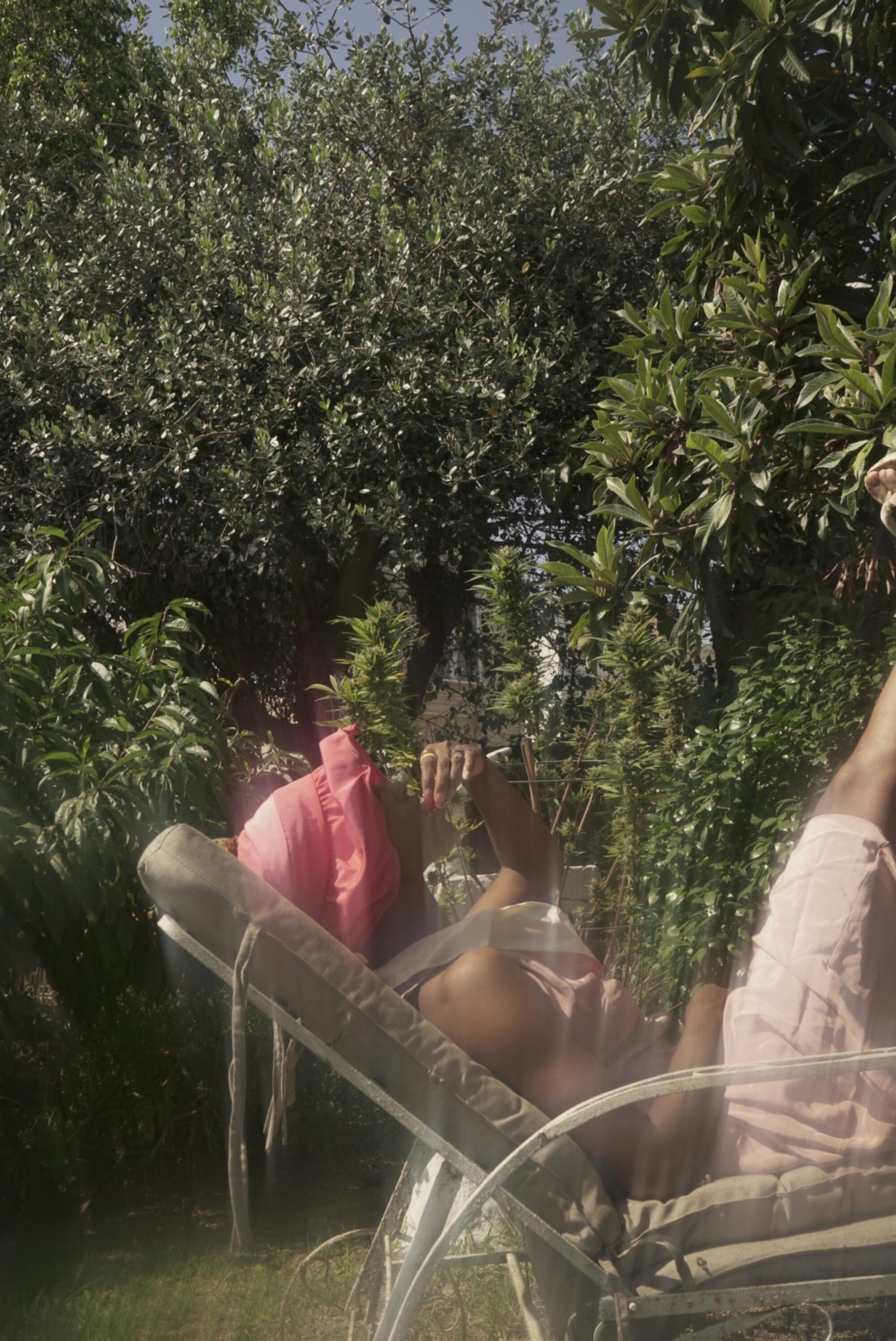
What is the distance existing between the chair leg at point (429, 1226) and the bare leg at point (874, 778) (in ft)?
3.00

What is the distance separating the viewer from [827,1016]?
1.87m

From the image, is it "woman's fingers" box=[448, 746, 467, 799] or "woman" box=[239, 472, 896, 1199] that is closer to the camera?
"woman" box=[239, 472, 896, 1199]

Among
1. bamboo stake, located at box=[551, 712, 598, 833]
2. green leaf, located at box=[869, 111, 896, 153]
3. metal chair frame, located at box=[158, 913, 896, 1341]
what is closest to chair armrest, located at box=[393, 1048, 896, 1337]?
metal chair frame, located at box=[158, 913, 896, 1341]

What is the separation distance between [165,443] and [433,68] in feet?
7.48

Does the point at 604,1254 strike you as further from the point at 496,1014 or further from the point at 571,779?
the point at 571,779

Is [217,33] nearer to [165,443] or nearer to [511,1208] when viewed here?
[165,443]

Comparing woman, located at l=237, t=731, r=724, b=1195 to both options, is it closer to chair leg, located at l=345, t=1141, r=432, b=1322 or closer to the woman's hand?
the woman's hand

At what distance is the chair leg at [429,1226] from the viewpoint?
5.65 feet

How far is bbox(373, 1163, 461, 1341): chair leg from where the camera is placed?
1724 millimetres

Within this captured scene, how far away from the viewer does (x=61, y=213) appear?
542 centimetres

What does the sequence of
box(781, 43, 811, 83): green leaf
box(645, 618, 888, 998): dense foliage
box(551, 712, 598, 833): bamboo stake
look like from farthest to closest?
box(551, 712, 598, 833): bamboo stake → box(645, 618, 888, 998): dense foliage → box(781, 43, 811, 83): green leaf

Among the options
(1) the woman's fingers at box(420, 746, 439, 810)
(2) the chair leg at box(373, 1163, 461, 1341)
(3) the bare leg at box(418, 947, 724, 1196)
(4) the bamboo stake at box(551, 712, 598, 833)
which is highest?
(1) the woman's fingers at box(420, 746, 439, 810)

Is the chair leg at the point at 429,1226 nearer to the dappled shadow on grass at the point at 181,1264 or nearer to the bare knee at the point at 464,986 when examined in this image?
the bare knee at the point at 464,986

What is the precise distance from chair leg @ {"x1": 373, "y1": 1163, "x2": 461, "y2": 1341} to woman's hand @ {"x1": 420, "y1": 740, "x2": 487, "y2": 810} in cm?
67
